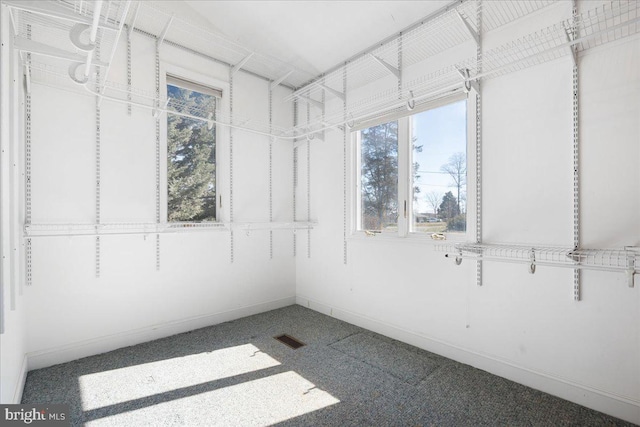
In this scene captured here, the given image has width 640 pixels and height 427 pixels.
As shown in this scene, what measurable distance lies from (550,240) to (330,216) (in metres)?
2.24

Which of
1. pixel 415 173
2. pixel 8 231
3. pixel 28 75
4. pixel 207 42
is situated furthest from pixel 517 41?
pixel 28 75

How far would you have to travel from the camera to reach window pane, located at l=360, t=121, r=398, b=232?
3.21 metres

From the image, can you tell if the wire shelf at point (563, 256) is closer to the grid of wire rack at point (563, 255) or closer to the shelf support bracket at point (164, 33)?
the grid of wire rack at point (563, 255)

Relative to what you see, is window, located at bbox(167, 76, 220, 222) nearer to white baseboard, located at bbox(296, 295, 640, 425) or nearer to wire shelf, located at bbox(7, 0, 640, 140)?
wire shelf, located at bbox(7, 0, 640, 140)

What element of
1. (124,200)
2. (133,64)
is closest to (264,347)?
(124,200)

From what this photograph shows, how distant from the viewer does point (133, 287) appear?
2955mm

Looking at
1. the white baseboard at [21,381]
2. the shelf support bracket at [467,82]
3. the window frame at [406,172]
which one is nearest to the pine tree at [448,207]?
the window frame at [406,172]

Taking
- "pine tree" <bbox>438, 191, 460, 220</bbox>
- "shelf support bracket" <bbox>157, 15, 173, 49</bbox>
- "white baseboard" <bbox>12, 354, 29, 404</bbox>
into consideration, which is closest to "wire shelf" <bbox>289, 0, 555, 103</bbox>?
"pine tree" <bbox>438, 191, 460, 220</bbox>

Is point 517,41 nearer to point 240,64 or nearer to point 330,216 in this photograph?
point 330,216

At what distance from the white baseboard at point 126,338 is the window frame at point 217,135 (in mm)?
1079

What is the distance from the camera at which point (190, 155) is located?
3428mm

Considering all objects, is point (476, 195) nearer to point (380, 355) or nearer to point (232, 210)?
point (380, 355)

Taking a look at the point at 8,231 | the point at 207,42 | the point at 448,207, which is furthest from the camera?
the point at 207,42

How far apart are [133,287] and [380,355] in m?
2.42
